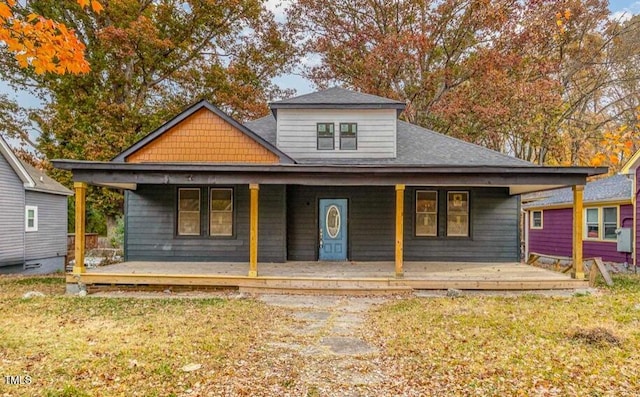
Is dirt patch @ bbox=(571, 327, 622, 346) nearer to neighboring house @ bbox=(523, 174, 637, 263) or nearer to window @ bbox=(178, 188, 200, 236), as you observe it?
window @ bbox=(178, 188, 200, 236)

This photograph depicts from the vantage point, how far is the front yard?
3.99m

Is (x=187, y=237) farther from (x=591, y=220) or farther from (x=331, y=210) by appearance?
(x=591, y=220)

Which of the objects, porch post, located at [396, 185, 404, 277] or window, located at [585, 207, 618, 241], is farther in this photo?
window, located at [585, 207, 618, 241]

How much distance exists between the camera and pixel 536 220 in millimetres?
18359

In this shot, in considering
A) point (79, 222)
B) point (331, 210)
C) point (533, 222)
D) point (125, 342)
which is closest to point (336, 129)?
point (331, 210)

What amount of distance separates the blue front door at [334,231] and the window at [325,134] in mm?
1572

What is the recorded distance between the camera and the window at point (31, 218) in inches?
621

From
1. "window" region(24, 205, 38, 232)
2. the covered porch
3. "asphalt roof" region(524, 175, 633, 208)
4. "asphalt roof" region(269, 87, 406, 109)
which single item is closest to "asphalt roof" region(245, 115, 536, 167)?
the covered porch

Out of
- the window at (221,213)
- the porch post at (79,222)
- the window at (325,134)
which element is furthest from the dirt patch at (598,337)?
the porch post at (79,222)

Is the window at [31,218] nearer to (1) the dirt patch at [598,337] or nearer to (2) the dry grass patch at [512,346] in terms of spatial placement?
(2) the dry grass patch at [512,346]

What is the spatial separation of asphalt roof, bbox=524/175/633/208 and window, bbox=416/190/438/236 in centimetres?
682

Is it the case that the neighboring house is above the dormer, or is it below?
below

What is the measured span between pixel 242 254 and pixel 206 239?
1068 mm

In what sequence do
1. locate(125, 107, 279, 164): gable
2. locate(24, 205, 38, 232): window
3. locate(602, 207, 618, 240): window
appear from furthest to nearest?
locate(24, 205, 38, 232): window
locate(602, 207, 618, 240): window
locate(125, 107, 279, 164): gable
